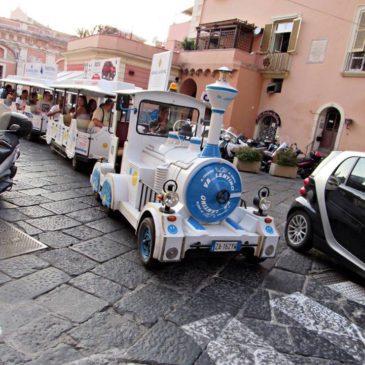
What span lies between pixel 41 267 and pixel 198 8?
74.7 feet

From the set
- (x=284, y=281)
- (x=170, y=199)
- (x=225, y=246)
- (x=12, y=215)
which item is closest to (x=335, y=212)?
(x=284, y=281)

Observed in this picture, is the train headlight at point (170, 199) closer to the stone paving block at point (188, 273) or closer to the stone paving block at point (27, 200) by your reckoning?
the stone paving block at point (188, 273)

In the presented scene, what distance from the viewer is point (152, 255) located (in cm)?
383

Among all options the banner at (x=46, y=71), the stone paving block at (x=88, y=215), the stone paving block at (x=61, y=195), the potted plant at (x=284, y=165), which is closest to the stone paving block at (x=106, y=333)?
the stone paving block at (x=88, y=215)

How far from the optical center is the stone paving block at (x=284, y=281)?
A: 4.07m

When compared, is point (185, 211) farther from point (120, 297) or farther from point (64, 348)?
point (64, 348)

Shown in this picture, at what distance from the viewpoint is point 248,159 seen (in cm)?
1220

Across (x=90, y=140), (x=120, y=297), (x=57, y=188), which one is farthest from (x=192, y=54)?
(x=120, y=297)

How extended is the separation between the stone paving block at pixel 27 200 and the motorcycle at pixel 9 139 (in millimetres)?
249

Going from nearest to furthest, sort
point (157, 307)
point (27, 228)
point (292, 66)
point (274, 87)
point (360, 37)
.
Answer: point (157, 307) < point (27, 228) < point (360, 37) < point (292, 66) < point (274, 87)

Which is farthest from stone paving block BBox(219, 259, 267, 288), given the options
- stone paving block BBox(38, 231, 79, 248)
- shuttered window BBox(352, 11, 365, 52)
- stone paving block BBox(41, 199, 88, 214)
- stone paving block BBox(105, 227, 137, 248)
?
shuttered window BBox(352, 11, 365, 52)

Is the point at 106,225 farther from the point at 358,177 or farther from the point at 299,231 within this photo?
the point at 358,177

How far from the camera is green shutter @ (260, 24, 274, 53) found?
18938 millimetres

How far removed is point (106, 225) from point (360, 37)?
14.6 metres
